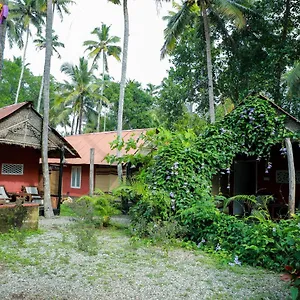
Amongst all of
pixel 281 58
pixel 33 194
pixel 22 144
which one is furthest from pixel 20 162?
pixel 281 58

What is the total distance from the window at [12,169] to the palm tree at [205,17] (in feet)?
28.2

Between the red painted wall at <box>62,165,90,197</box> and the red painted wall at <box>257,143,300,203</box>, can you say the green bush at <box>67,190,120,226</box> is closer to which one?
the red painted wall at <box>257,143,300,203</box>

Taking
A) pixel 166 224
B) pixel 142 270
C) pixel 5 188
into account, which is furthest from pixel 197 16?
pixel 142 270

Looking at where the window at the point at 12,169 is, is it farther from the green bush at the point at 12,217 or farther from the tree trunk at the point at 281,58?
the tree trunk at the point at 281,58

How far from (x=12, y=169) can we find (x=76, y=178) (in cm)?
763

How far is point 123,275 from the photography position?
4.93 meters

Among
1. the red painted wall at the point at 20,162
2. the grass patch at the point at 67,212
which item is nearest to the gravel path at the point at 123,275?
the grass patch at the point at 67,212

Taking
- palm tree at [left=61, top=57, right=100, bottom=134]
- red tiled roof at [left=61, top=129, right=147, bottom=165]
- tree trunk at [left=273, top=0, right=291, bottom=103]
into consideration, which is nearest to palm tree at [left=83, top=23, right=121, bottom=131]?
palm tree at [left=61, top=57, right=100, bottom=134]

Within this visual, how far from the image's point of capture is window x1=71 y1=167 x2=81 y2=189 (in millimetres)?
20987

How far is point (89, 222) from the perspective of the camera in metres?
8.53

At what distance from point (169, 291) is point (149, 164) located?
16.7 ft

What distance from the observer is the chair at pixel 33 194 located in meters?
13.0

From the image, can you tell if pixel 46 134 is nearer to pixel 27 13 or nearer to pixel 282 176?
pixel 282 176

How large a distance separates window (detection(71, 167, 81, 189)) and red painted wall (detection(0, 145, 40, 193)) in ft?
21.1
